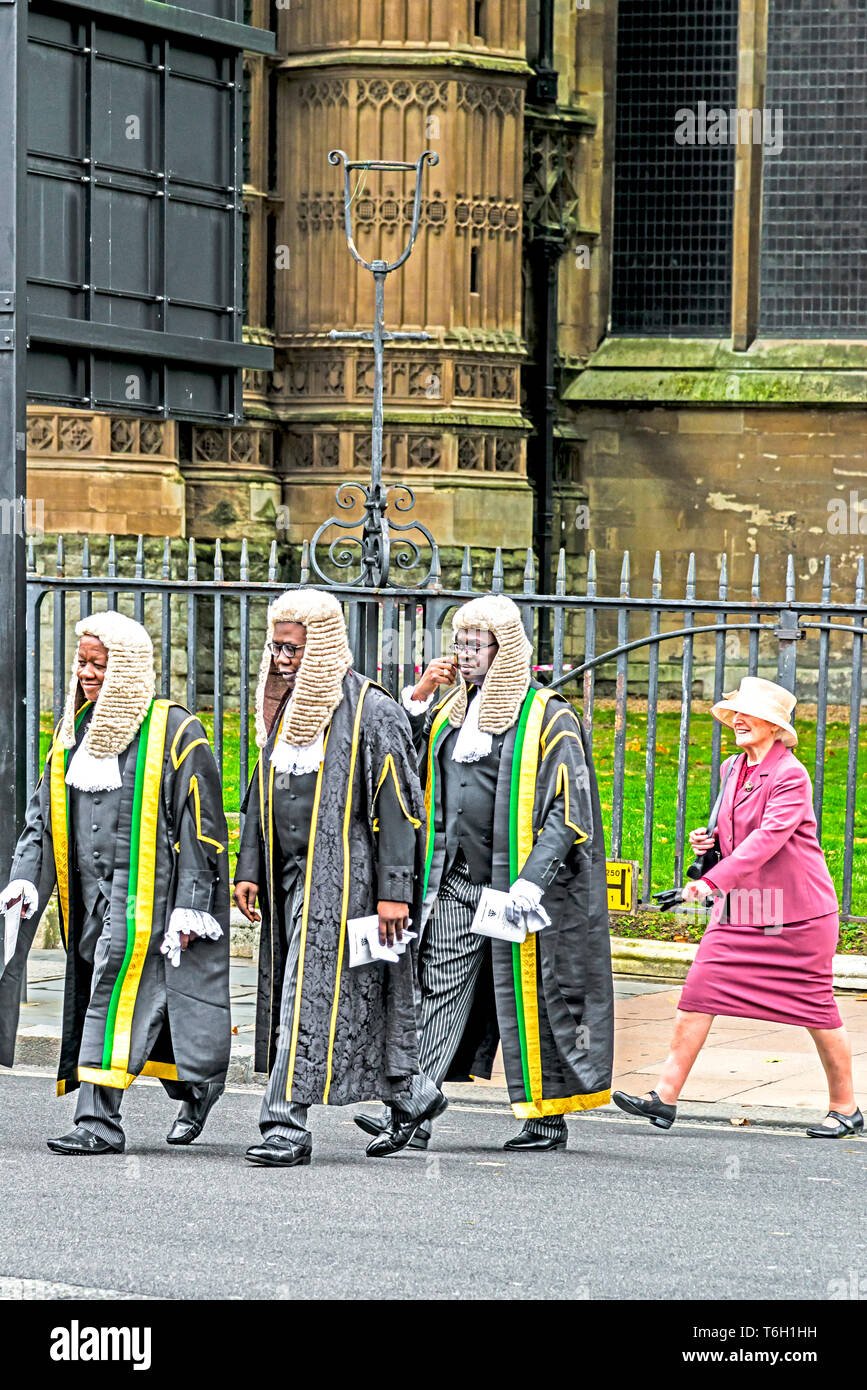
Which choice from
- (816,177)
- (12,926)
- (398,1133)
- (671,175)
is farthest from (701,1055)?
(671,175)

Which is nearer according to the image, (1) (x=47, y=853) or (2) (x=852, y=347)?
(1) (x=47, y=853)

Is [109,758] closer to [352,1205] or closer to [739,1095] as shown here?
[352,1205]

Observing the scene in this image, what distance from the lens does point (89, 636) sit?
7973 millimetres

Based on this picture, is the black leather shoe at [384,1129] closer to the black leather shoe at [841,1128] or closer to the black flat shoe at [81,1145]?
the black flat shoe at [81,1145]

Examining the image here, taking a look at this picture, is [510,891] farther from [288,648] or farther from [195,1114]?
[195,1114]

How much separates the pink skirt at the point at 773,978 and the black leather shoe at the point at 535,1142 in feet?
2.15

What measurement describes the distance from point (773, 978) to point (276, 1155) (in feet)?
6.14

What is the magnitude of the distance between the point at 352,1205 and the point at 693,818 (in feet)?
28.3

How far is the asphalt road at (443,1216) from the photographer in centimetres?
604

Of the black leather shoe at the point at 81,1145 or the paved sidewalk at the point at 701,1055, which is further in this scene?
the paved sidewalk at the point at 701,1055

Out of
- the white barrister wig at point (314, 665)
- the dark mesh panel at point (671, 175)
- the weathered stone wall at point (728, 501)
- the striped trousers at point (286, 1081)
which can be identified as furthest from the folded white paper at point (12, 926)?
the dark mesh panel at point (671, 175)

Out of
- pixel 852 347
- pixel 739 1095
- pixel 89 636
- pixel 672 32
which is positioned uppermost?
pixel 672 32

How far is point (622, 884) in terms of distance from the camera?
1120 centimetres

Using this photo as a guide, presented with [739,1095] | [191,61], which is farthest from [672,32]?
[739,1095]
